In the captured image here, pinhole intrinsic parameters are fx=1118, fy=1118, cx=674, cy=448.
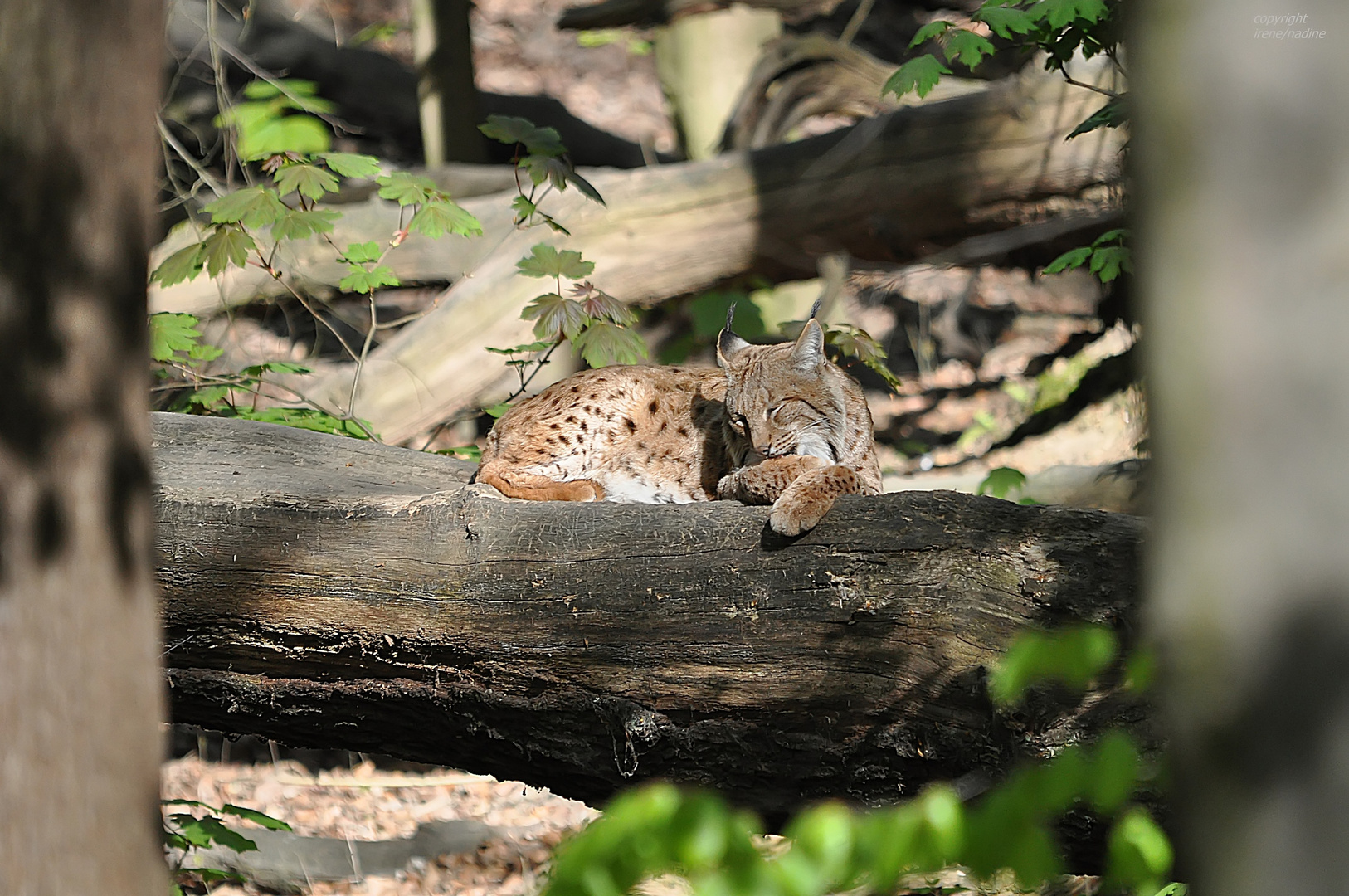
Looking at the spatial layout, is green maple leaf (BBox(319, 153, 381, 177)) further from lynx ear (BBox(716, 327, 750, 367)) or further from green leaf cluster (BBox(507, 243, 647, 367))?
lynx ear (BBox(716, 327, 750, 367))

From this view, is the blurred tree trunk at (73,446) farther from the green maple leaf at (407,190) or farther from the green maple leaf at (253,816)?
the green maple leaf at (407,190)

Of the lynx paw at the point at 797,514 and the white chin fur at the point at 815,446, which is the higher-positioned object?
the white chin fur at the point at 815,446

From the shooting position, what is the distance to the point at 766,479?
3.70 m

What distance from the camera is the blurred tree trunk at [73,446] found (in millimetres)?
1714

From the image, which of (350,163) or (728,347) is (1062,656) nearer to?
(728,347)

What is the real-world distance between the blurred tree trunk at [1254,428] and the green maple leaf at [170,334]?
4793 mm

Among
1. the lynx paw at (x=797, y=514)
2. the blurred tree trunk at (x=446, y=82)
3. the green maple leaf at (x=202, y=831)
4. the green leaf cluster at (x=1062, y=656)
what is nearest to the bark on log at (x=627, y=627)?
the lynx paw at (x=797, y=514)

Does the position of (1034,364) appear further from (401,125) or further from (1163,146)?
(1163,146)

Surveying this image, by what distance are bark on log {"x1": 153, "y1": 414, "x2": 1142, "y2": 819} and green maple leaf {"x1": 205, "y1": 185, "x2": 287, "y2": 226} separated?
121 centimetres

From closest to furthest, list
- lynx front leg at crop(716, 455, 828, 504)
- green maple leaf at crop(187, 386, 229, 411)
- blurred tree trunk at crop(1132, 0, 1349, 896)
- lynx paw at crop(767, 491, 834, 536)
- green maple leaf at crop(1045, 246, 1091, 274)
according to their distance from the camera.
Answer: blurred tree trunk at crop(1132, 0, 1349, 896), lynx paw at crop(767, 491, 834, 536), lynx front leg at crop(716, 455, 828, 504), green maple leaf at crop(1045, 246, 1091, 274), green maple leaf at crop(187, 386, 229, 411)

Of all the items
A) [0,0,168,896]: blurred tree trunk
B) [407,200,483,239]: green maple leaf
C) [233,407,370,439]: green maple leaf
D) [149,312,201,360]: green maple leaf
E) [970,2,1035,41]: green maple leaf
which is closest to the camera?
[0,0,168,896]: blurred tree trunk

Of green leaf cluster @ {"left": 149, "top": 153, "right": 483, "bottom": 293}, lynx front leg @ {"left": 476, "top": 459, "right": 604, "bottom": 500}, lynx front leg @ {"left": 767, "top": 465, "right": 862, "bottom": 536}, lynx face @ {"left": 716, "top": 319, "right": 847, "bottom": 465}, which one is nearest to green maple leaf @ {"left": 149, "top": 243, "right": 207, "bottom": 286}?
green leaf cluster @ {"left": 149, "top": 153, "right": 483, "bottom": 293}

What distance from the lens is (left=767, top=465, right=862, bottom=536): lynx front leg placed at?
312 centimetres

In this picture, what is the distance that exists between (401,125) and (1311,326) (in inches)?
417
